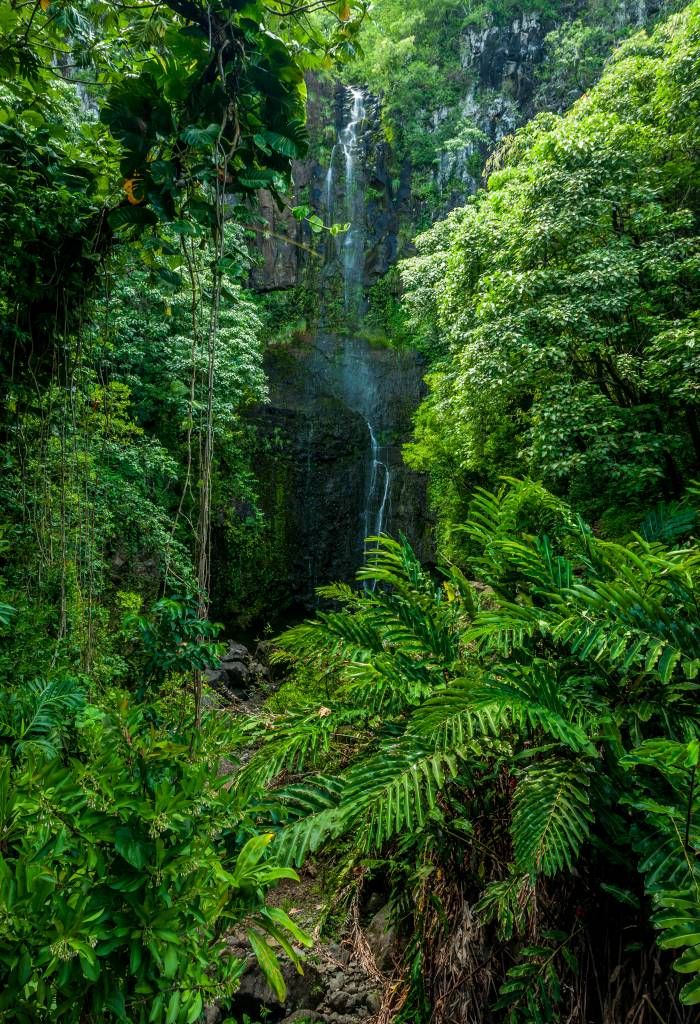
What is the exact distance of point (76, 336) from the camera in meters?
2.09

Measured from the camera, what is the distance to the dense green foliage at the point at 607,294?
4.97 meters

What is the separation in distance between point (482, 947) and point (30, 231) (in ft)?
8.19

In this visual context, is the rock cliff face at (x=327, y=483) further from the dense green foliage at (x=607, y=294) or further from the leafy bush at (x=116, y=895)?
the leafy bush at (x=116, y=895)

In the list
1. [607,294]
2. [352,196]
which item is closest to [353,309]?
[352,196]

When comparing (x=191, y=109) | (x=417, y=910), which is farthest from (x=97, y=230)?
(x=417, y=910)

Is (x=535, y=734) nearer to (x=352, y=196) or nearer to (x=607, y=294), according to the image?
(x=607, y=294)

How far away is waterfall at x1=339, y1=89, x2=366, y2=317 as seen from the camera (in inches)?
599

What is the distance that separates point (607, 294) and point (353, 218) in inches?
487

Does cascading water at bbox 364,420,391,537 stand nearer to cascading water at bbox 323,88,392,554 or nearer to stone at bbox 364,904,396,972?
cascading water at bbox 323,88,392,554

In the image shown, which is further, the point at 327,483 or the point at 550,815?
the point at 327,483

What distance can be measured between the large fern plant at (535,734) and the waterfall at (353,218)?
1459 centimetres

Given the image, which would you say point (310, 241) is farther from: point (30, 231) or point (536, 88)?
point (30, 231)

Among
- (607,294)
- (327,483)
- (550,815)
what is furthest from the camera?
(327,483)

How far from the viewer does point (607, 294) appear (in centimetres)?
512
